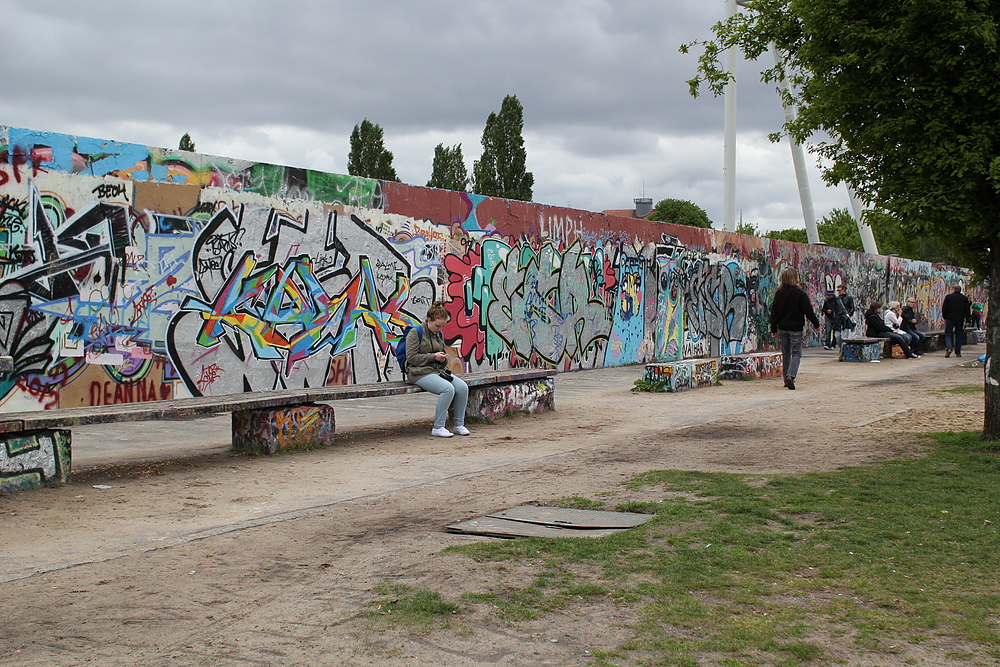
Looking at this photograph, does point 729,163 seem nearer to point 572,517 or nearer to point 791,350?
point 791,350

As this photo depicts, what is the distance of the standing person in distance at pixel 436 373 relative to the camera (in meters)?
9.50

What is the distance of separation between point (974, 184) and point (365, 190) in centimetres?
827

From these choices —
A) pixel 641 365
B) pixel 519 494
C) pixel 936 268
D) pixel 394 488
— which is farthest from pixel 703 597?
pixel 936 268

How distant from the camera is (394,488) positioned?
6.87 meters

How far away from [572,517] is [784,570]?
5.13 feet

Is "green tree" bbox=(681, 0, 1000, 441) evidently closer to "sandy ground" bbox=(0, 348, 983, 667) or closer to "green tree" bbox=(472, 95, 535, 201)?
"sandy ground" bbox=(0, 348, 983, 667)

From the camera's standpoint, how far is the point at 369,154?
1955 inches

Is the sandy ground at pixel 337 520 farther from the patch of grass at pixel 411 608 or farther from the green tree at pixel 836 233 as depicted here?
the green tree at pixel 836 233

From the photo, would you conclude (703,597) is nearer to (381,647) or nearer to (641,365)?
(381,647)

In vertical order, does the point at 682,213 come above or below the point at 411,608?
above

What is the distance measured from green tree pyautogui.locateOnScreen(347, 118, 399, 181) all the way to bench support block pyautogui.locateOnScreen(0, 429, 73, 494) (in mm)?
43493

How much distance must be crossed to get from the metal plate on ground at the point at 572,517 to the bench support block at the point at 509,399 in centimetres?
442

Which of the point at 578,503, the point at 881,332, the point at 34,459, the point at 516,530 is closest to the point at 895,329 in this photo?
the point at 881,332

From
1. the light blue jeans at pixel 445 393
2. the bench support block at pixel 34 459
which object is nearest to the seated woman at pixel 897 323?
the light blue jeans at pixel 445 393
